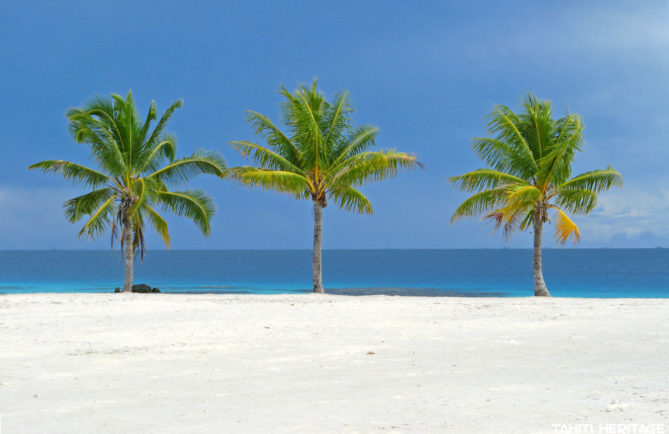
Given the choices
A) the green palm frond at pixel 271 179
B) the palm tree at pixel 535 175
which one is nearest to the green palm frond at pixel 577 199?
the palm tree at pixel 535 175

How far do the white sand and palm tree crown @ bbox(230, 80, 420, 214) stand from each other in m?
8.91

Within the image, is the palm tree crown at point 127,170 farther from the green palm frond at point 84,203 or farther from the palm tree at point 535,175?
the palm tree at point 535,175

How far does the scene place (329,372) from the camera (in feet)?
20.9

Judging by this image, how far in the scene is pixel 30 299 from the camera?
1585 centimetres

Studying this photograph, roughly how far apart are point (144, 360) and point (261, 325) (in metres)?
3.58

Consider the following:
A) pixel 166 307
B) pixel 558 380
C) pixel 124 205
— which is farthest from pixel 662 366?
pixel 124 205

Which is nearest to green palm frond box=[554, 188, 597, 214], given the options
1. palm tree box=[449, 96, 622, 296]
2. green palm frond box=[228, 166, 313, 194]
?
palm tree box=[449, 96, 622, 296]

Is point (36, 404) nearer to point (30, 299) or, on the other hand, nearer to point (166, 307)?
point (166, 307)

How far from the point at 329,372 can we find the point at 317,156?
14677mm

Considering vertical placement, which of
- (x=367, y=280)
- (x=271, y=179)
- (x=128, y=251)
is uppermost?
(x=271, y=179)

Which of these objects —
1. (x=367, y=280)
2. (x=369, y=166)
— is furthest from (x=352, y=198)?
(x=367, y=280)

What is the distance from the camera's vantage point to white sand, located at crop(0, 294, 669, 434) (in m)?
4.57

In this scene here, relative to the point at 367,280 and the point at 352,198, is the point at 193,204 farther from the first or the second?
the point at 367,280

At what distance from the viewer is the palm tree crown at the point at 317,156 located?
793 inches
